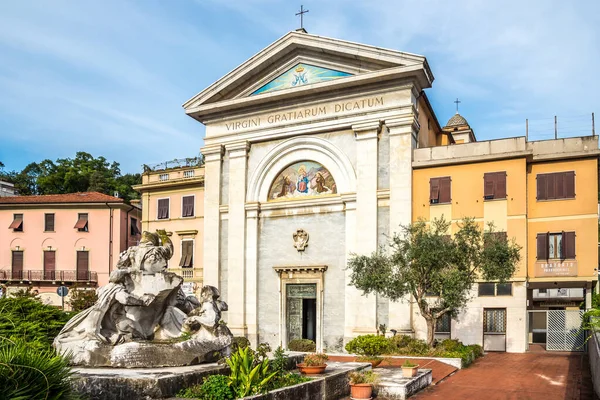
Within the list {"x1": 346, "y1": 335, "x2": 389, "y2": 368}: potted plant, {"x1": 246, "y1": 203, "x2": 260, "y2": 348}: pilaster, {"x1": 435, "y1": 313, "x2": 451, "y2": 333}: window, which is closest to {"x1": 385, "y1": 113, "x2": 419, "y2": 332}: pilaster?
{"x1": 435, "y1": 313, "x2": 451, "y2": 333}: window

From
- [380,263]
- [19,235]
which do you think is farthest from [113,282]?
[19,235]

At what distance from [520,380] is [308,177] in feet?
51.0

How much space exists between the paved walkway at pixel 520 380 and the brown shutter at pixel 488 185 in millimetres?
7001

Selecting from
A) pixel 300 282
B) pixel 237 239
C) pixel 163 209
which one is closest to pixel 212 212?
pixel 237 239

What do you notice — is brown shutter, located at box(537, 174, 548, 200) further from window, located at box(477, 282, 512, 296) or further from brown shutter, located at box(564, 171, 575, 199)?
window, located at box(477, 282, 512, 296)

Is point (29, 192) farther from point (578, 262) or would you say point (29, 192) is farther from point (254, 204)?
point (578, 262)

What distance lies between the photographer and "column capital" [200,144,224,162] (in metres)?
33.0

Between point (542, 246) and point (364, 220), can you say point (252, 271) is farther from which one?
point (542, 246)

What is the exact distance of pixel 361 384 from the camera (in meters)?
14.7

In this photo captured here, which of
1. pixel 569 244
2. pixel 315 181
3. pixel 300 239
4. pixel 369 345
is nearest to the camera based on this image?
pixel 369 345

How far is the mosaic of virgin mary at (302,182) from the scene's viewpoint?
100 ft

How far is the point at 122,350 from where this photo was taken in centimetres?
1227

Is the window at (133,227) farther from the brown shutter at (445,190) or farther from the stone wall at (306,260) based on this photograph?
the brown shutter at (445,190)

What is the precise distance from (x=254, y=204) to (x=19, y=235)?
21350 millimetres
